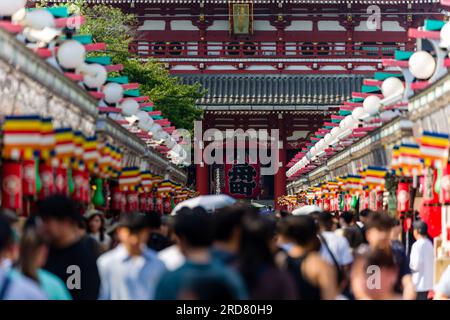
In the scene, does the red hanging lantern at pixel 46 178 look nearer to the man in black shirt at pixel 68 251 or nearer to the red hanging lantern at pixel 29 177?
the red hanging lantern at pixel 29 177

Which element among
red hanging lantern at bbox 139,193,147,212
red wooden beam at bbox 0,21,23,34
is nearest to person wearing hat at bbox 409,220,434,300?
red wooden beam at bbox 0,21,23,34

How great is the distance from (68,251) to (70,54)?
7.41 meters

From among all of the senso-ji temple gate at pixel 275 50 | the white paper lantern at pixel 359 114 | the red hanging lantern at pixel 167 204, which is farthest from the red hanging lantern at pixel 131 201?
the senso-ji temple gate at pixel 275 50

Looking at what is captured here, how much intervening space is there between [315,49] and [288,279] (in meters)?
42.0

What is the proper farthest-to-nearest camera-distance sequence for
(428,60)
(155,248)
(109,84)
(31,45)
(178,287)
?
(109,84) → (428,60) → (31,45) → (155,248) → (178,287)

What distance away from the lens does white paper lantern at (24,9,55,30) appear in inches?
563

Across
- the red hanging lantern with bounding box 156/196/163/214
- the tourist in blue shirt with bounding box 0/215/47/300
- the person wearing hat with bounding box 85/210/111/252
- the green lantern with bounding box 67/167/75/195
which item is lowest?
the tourist in blue shirt with bounding box 0/215/47/300

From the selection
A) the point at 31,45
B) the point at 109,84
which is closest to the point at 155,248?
the point at 31,45

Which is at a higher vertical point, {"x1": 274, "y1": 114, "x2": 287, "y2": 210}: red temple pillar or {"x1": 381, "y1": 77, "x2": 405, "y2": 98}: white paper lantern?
{"x1": 274, "y1": 114, "x2": 287, "y2": 210}: red temple pillar

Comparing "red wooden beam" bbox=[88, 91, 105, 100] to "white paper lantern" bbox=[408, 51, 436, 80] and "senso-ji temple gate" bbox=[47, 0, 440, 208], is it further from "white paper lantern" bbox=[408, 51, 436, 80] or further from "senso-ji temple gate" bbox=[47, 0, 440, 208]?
"senso-ji temple gate" bbox=[47, 0, 440, 208]

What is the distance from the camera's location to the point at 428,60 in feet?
56.3

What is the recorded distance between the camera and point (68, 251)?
8.91 m

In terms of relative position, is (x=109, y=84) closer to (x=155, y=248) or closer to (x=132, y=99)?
(x=132, y=99)

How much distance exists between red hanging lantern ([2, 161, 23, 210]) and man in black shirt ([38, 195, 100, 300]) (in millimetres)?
2739
